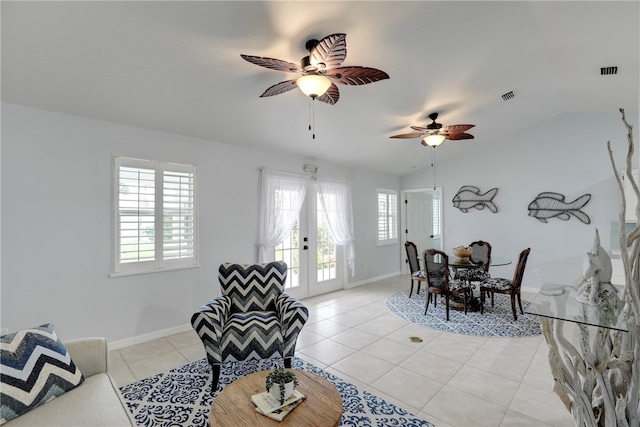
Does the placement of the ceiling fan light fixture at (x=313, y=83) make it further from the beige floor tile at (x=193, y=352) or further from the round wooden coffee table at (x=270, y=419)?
the beige floor tile at (x=193, y=352)

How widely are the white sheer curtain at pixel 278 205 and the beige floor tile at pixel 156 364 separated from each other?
5.63ft

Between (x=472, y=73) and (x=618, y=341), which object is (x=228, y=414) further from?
(x=472, y=73)

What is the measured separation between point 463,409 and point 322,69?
2.70 m

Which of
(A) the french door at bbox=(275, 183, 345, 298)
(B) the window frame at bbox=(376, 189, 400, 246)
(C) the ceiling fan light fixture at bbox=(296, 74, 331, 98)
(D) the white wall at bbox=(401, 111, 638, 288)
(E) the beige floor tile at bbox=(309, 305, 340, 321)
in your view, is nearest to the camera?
(C) the ceiling fan light fixture at bbox=(296, 74, 331, 98)

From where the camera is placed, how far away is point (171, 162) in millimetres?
3672

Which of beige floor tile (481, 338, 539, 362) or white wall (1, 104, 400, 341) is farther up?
white wall (1, 104, 400, 341)

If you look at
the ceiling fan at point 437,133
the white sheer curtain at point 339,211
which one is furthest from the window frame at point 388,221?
the ceiling fan at point 437,133

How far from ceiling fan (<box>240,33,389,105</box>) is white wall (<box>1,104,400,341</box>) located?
203cm

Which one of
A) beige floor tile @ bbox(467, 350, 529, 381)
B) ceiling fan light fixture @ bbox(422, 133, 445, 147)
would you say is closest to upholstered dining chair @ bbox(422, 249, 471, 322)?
beige floor tile @ bbox(467, 350, 529, 381)

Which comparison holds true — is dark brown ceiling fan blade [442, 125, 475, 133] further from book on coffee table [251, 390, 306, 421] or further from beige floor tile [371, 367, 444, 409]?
book on coffee table [251, 390, 306, 421]

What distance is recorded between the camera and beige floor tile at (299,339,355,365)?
10.0 ft

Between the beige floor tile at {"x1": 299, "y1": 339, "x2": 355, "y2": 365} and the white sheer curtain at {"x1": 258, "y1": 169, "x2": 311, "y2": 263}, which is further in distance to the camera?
the white sheer curtain at {"x1": 258, "y1": 169, "x2": 311, "y2": 263}

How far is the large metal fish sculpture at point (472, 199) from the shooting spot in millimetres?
5973

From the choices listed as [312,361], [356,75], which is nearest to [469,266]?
[312,361]
